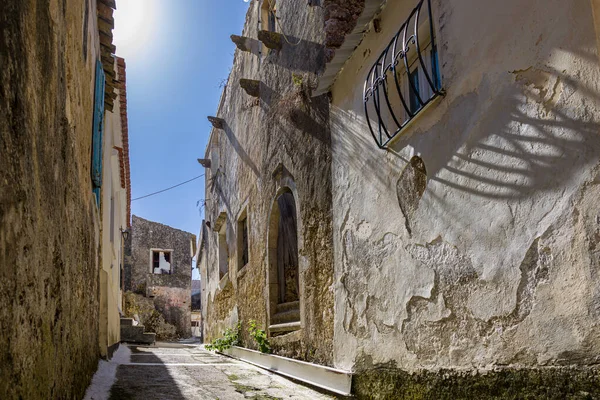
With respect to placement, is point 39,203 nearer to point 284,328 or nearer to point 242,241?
point 284,328

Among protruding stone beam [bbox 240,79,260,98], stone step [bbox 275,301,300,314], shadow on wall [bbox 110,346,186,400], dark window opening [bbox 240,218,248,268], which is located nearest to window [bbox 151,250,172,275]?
dark window opening [bbox 240,218,248,268]

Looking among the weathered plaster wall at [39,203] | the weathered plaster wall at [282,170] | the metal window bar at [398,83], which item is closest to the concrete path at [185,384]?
the weathered plaster wall at [282,170]

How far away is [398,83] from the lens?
3941 millimetres

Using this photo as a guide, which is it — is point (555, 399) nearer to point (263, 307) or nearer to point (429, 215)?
point (429, 215)

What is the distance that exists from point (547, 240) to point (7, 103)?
2142 millimetres

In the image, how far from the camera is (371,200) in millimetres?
4129

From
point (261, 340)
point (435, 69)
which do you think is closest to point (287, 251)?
point (261, 340)

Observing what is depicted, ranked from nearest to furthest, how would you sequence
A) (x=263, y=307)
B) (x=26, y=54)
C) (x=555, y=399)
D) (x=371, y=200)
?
(x=26, y=54)
(x=555, y=399)
(x=371, y=200)
(x=263, y=307)

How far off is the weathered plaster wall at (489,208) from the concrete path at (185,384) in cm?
73

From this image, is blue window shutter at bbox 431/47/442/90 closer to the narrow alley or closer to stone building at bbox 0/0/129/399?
the narrow alley

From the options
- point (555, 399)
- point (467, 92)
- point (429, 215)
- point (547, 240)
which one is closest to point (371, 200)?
point (429, 215)

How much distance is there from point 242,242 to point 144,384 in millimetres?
4934

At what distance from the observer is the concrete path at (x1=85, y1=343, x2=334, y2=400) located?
3859mm

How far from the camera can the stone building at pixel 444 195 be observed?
2289mm
